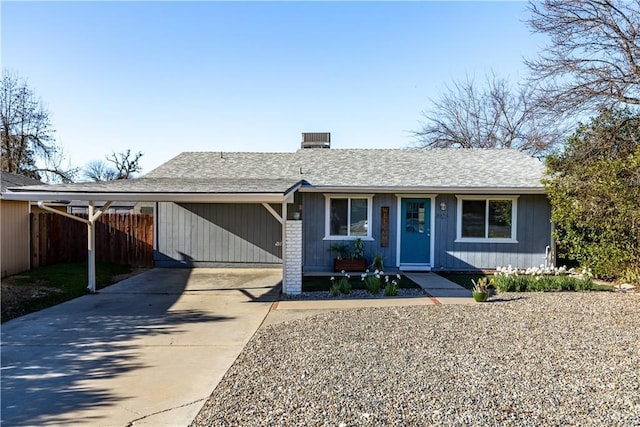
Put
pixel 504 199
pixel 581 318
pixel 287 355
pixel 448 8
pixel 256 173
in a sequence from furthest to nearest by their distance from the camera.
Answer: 1. pixel 256 173
2. pixel 504 199
3. pixel 448 8
4. pixel 581 318
5. pixel 287 355

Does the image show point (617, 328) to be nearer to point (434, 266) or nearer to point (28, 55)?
point (434, 266)

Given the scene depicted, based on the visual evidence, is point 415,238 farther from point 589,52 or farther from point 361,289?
point 589,52

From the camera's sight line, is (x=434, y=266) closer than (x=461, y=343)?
No

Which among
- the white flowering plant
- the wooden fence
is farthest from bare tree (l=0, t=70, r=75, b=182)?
the white flowering plant

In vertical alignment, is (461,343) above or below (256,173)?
below

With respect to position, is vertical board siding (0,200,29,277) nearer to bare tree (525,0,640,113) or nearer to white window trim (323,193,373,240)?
white window trim (323,193,373,240)

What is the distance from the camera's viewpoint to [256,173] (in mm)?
12719

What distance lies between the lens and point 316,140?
54.5ft

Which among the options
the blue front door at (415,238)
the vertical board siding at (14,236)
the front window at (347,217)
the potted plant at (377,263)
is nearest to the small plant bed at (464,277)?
the blue front door at (415,238)

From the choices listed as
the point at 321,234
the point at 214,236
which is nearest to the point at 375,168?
the point at 321,234

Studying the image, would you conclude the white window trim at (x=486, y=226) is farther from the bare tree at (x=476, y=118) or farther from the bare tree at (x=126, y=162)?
the bare tree at (x=126, y=162)

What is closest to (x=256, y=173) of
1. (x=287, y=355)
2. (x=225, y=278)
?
(x=225, y=278)

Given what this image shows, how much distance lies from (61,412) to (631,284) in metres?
10.9

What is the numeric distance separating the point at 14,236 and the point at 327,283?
8.42 m
